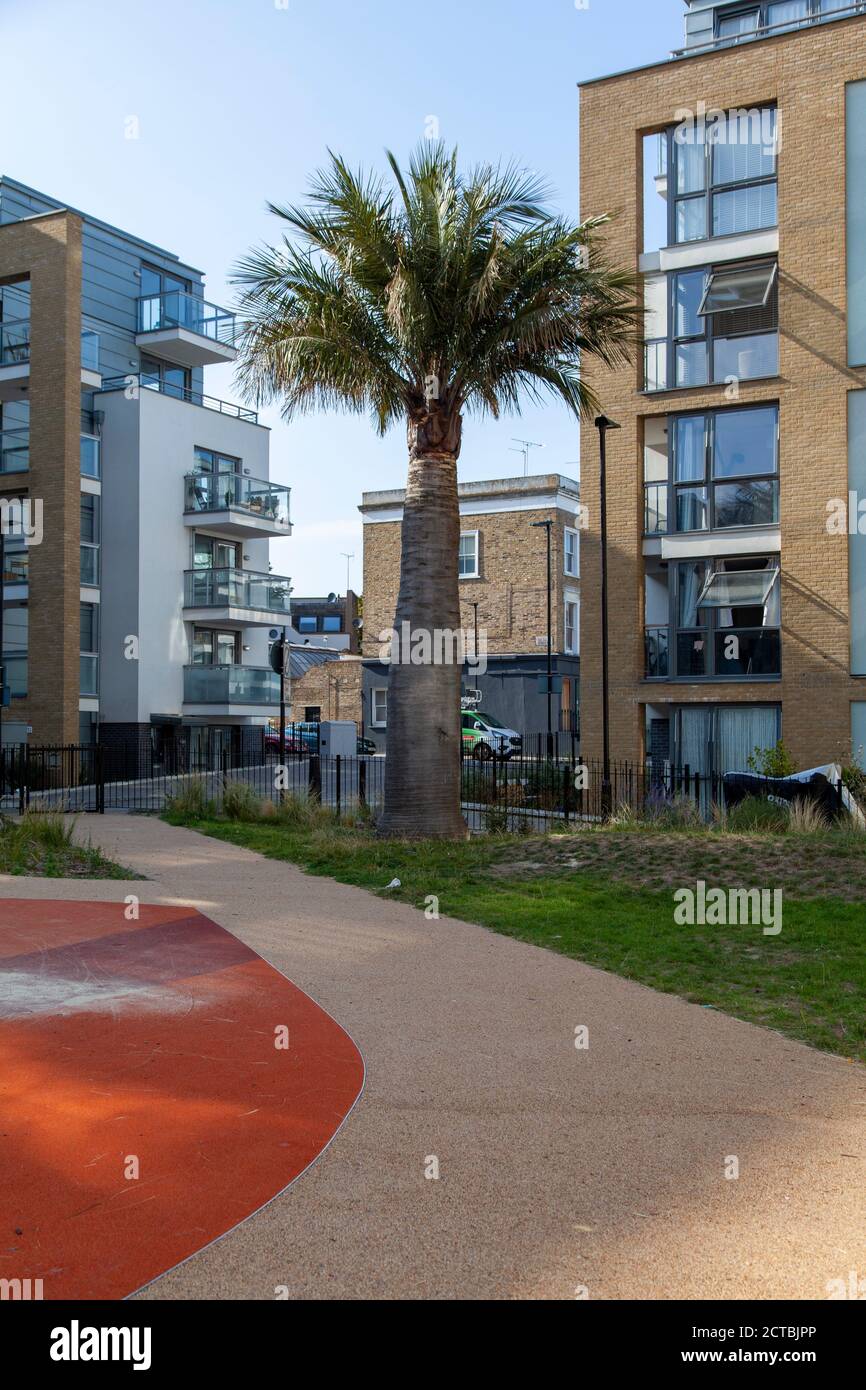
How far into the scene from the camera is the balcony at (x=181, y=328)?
42.1m

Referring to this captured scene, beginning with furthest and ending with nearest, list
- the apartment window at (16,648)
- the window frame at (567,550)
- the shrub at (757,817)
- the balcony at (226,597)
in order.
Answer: the window frame at (567,550), the balcony at (226,597), the apartment window at (16,648), the shrub at (757,817)

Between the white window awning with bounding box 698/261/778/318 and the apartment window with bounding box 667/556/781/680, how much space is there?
5.05m

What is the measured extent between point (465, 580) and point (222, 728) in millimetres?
16715

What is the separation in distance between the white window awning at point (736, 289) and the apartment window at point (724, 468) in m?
2.09

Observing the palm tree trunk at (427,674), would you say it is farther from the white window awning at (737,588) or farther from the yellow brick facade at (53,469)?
the yellow brick facade at (53,469)

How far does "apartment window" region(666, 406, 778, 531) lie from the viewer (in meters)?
25.3

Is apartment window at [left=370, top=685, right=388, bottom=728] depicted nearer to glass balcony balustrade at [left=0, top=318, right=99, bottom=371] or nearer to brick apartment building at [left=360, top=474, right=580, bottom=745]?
brick apartment building at [left=360, top=474, right=580, bottom=745]

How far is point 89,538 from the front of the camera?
39.4m

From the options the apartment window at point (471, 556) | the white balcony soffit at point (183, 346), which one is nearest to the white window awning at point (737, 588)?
the white balcony soffit at point (183, 346)

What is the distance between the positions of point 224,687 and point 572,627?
781 inches
